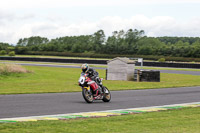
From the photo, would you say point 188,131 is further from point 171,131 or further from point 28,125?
point 28,125

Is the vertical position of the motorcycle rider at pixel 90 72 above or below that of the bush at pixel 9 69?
above

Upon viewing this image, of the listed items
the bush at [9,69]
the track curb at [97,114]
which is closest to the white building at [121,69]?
the bush at [9,69]

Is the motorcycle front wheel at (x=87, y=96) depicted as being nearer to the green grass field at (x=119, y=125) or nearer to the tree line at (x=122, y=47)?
the green grass field at (x=119, y=125)

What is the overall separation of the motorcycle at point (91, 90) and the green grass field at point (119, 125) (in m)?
3.59

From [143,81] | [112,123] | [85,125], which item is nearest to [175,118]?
[112,123]

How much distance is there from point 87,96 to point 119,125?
17.0ft

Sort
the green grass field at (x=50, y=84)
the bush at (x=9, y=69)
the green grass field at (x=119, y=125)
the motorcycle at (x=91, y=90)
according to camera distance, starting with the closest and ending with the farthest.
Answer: the green grass field at (x=119, y=125)
the motorcycle at (x=91, y=90)
the green grass field at (x=50, y=84)
the bush at (x=9, y=69)

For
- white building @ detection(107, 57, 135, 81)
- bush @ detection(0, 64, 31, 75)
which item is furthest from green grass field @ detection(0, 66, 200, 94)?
white building @ detection(107, 57, 135, 81)

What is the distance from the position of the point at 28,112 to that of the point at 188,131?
16.1ft

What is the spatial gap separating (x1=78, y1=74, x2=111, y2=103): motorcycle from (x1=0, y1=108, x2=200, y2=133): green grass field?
3.59 metres

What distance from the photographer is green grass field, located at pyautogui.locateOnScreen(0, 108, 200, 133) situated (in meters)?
8.40

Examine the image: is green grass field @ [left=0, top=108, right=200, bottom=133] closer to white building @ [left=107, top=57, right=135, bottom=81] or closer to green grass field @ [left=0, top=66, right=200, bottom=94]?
green grass field @ [left=0, top=66, right=200, bottom=94]

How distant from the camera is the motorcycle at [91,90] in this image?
14172 mm

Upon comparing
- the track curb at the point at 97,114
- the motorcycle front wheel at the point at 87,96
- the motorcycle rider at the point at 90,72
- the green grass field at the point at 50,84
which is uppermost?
the motorcycle rider at the point at 90,72
